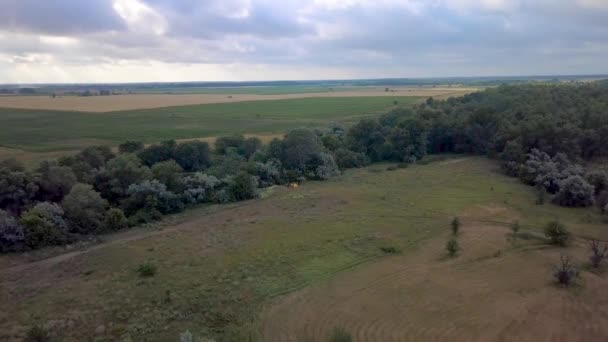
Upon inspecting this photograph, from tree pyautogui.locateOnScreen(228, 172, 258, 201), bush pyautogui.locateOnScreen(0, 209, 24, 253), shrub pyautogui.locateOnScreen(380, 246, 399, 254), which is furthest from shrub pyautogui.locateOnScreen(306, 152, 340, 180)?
bush pyautogui.locateOnScreen(0, 209, 24, 253)

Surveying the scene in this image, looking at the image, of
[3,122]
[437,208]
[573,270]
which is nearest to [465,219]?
[437,208]

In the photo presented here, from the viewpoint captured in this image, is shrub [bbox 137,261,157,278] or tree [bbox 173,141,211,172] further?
tree [bbox 173,141,211,172]

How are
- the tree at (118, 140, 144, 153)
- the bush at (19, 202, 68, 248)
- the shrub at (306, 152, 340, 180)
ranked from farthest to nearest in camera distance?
the tree at (118, 140, 144, 153) → the shrub at (306, 152, 340, 180) → the bush at (19, 202, 68, 248)

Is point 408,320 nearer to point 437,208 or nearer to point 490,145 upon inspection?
point 437,208

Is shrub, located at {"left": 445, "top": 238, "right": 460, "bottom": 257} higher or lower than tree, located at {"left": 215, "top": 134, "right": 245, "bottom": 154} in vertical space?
lower

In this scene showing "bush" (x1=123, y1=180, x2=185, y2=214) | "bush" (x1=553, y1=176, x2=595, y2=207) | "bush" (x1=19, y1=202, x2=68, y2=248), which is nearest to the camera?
"bush" (x1=19, y1=202, x2=68, y2=248)

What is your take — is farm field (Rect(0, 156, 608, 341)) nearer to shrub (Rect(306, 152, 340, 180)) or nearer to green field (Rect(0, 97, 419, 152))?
shrub (Rect(306, 152, 340, 180))
